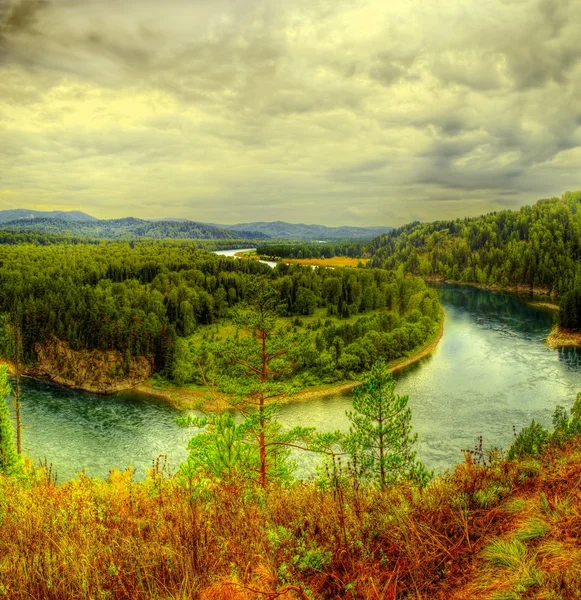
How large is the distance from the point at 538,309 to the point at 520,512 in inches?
4656

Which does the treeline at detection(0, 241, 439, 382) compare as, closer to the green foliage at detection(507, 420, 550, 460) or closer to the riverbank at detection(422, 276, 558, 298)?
the green foliage at detection(507, 420, 550, 460)

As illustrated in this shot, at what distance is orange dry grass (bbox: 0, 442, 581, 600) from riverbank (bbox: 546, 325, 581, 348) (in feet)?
260

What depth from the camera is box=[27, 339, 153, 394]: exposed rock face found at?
59.8 metres

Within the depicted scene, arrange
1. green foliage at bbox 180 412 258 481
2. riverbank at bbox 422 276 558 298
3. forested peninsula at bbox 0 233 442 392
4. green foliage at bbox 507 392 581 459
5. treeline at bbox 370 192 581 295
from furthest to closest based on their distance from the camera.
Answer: treeline at bbox 370 192 581 295, riverbank at bbox 422 276 558 298, forested peninsula at bbox 0 233 442 392, green foliage at bbox 180 412 258 481, green foliage at bbox 507 392 581 459

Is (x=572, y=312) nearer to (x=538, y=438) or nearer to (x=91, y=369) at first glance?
(x=538, y=438)

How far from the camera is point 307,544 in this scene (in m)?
5.00

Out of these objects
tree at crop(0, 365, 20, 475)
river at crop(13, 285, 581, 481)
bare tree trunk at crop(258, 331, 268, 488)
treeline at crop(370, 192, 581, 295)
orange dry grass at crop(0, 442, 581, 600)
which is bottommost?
river at crop(13, 285, 581, 481)

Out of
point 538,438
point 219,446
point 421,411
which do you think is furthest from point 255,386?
point 421,411

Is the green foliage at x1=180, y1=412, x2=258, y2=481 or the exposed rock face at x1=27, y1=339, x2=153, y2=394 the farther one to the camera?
the exposed rock face at x1=27, y1=339, x2=153, y2=394

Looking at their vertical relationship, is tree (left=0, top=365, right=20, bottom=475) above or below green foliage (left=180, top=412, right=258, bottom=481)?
below

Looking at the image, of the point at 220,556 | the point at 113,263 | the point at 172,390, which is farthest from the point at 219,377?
the point at 113,263

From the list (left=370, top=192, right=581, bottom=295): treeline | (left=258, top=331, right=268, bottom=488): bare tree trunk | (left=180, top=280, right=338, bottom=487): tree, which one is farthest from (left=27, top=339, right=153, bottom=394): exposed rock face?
(left=370, top=192, right=581, bottom=295): treeline

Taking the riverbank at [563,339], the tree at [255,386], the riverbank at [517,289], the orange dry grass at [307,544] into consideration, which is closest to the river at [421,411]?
the riverbank at [563,339]

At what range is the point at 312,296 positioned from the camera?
10025 cm
